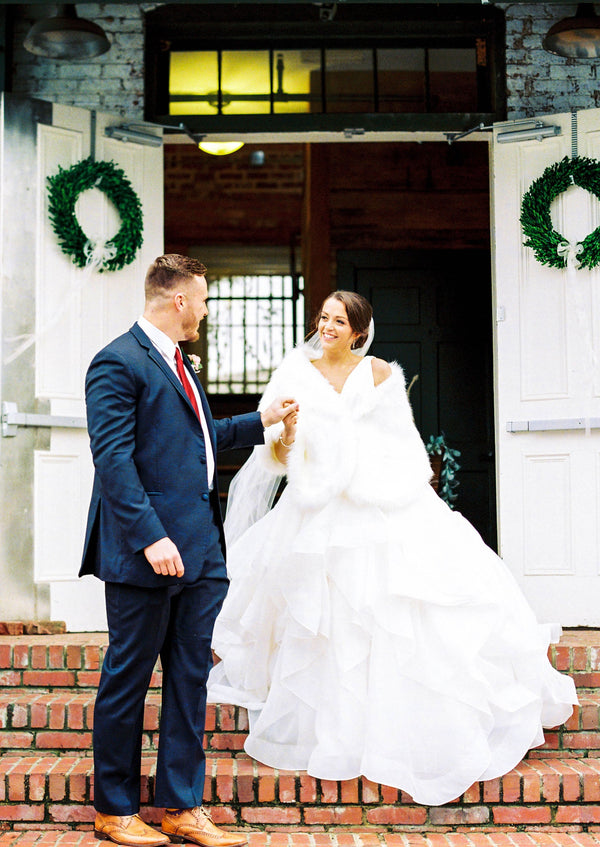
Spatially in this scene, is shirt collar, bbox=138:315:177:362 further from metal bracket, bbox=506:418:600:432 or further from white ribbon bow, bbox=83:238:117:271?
metal bracket, bbox=506:418:600:432

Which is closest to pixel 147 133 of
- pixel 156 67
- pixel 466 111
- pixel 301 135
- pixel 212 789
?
pixel 156 67

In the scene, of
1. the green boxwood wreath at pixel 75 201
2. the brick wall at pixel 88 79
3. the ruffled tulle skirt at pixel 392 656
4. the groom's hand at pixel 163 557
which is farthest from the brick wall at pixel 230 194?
the groom's hand at pixel 163 557

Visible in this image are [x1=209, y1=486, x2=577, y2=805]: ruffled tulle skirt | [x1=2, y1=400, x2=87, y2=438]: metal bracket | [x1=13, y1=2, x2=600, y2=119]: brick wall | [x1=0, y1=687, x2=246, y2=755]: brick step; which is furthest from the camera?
[x1=13, y1=2, x2=600, y2=119]: brick wall

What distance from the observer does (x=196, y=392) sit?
11.6 ft

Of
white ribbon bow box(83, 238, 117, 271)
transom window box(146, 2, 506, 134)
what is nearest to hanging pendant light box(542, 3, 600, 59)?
transom window box(146, 2, 506, 134)

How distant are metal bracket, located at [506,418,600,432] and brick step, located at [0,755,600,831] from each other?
196cm

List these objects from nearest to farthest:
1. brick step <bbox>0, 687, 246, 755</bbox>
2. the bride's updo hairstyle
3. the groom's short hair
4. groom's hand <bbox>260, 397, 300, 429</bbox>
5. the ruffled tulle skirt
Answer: the groom's short hair, the ruffled tulle skirt, groom's hand <bbox>260, 397, 300, 429</bbox>, brick step <bbox>0, 687, 246, 755</bbox>, the bride's updo hairstyle

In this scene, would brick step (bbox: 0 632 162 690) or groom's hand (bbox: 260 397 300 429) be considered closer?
groom's hand (bbox: 260 397 300 429)

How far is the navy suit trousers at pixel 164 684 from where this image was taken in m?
3.27

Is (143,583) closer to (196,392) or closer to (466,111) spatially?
(196,392)

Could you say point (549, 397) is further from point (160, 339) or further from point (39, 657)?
point (39, 657)

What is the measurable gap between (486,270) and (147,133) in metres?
3.48

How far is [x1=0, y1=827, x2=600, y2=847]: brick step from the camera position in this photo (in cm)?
349

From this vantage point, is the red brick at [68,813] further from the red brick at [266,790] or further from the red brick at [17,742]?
the red brick at [266,790]
